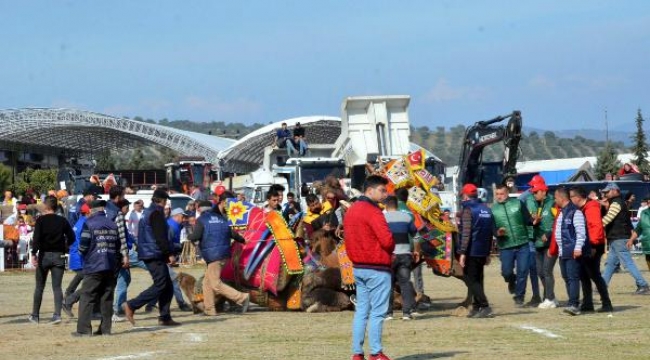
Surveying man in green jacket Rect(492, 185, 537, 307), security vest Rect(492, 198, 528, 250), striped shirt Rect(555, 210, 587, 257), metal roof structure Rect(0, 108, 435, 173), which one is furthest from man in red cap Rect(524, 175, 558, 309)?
metal roof structure Rect(0, 108, 435, 173)

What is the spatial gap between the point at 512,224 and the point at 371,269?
21.6ft

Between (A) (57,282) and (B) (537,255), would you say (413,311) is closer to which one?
(B) (537,255)

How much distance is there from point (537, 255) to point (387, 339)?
5125 millimetres

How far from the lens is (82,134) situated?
8250 centimetres

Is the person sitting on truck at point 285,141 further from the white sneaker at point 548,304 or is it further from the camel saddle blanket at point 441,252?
the camel saddle blanket at point 441,252

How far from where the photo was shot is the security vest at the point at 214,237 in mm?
17141

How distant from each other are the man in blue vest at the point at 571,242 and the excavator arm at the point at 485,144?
1748 centimetres

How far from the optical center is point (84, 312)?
47.7ft

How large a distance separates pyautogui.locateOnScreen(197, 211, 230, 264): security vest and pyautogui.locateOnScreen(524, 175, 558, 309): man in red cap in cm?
449

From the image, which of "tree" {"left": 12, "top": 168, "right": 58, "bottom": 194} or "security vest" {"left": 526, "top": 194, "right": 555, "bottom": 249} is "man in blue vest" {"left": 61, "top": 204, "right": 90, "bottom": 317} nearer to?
"security vest" {"left": 526, "top": 194, "right": 555, "bottom": 249}

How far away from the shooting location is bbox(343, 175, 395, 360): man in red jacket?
11242mm

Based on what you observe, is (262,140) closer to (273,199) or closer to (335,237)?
(273,199)

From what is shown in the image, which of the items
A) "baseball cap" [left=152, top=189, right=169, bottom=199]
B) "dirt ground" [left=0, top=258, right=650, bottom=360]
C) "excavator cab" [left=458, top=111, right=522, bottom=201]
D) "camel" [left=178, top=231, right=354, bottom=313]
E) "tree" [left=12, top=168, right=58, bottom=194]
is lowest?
"dirt ground" [left=0, top=258, right=650, bottom=360]

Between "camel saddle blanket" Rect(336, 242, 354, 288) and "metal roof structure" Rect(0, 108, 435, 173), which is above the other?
A: "metal roof structure" Rect(0, 108, 435, 173)
